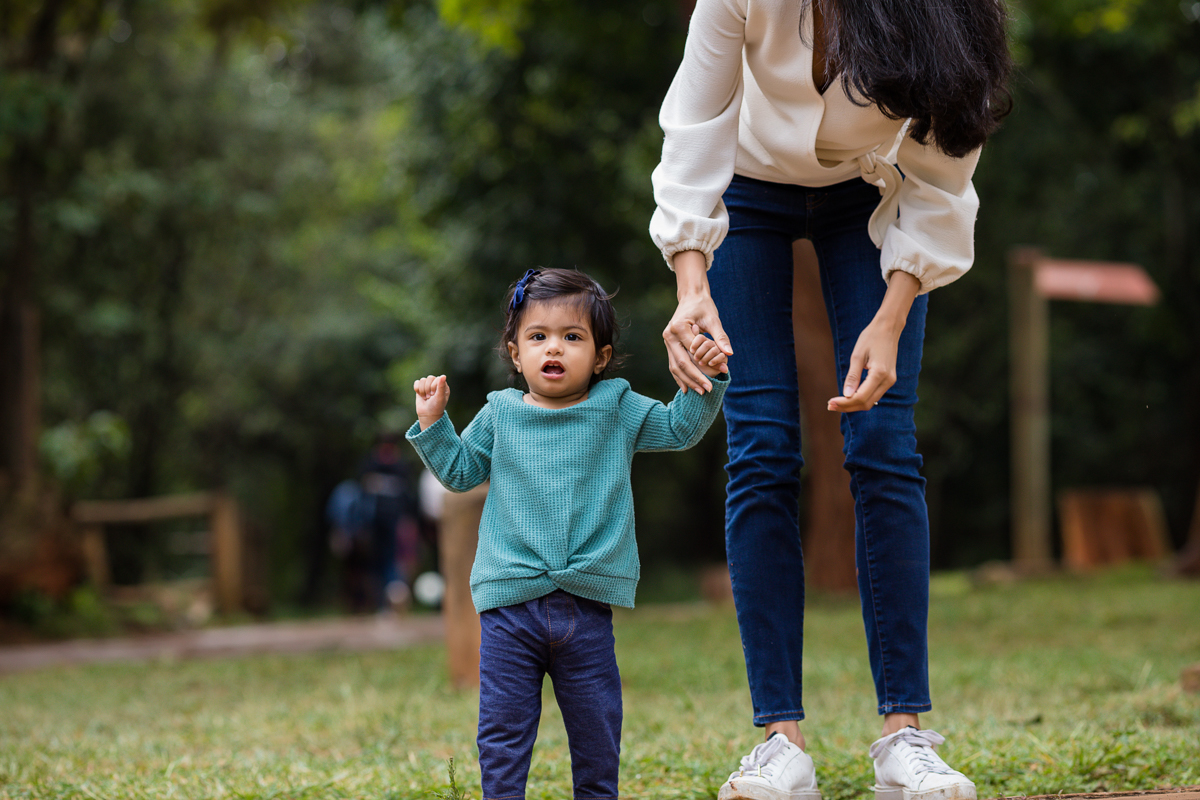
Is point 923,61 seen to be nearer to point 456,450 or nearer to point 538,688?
point 456,450

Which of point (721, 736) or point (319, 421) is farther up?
point (319, 421)

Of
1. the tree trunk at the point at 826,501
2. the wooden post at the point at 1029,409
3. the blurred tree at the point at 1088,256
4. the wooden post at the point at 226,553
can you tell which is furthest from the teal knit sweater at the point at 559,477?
the wooden post at the point at 226,553

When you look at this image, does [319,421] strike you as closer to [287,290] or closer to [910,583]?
[287,290]

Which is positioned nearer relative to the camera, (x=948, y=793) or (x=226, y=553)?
(x=948, y=793)

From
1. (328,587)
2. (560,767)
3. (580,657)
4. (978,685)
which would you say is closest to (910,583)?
(580,657)

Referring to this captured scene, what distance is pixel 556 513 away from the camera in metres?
1.93

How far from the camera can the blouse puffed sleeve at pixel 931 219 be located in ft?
6.79

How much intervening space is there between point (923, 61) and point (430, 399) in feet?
3.35

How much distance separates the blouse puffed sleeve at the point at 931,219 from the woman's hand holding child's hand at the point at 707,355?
1.29 feet

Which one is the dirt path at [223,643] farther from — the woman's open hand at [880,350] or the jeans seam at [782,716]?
the woman's open hand at [880,350]

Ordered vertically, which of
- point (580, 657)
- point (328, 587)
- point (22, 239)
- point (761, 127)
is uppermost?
point (22, 239)

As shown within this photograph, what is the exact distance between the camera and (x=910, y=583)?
210cm

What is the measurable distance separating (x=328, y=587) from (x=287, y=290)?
6083 mm

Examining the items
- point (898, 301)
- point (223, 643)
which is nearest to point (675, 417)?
point (898, 301)
